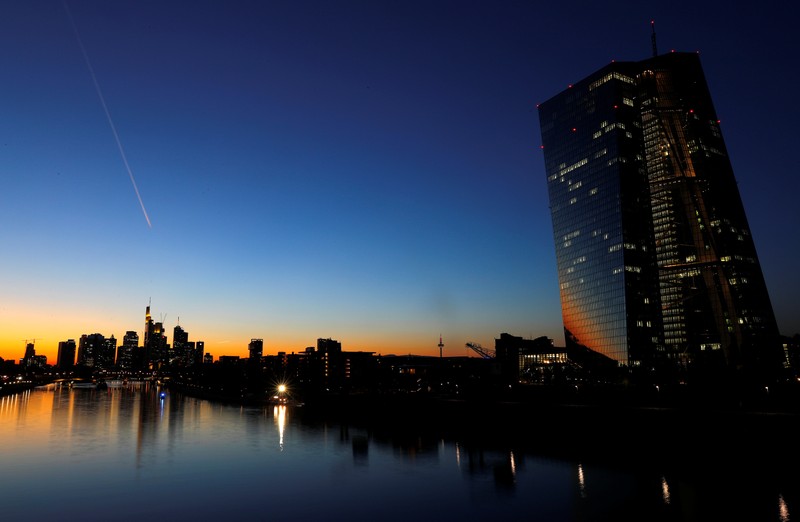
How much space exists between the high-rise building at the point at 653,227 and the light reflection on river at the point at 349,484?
320 feet

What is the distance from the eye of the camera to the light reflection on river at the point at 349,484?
42719 mm

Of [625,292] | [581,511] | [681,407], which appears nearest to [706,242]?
[625,292]

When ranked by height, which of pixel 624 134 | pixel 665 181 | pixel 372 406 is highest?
pixel 624 134

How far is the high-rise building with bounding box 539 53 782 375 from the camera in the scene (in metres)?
157

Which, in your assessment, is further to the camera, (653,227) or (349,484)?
(653,227)

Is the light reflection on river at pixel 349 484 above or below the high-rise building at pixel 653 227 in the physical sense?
below

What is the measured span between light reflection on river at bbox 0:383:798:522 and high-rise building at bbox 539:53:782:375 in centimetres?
9761

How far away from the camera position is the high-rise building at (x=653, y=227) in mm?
157375

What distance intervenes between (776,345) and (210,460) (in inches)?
6048

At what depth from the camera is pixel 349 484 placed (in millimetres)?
54156

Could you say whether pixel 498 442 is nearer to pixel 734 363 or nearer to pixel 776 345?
pixel 734 363

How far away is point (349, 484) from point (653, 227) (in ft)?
467

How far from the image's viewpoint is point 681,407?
94.4m

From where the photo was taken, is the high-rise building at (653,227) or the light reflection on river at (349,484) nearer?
the light reflection on river at (349,484)
